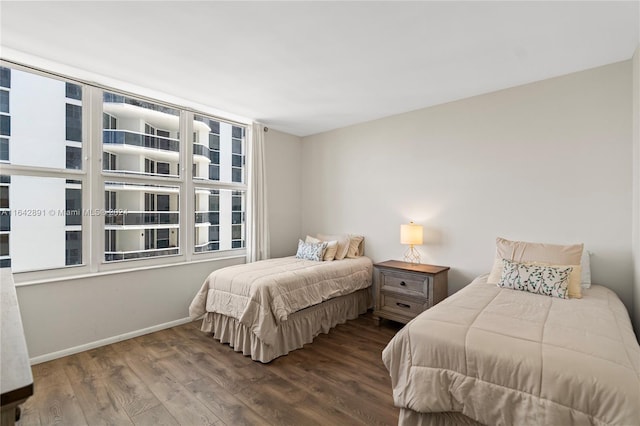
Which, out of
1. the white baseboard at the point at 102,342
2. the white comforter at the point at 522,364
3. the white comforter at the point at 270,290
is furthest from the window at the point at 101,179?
the white comforter at the point at 522,364

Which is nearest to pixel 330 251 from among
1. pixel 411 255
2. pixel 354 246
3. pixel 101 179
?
pixel 354 246

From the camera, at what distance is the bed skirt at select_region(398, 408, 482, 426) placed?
5.33ft

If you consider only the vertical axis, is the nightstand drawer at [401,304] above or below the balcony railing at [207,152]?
below

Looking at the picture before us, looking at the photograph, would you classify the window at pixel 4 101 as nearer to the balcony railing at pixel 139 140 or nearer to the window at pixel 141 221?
the balcony railing at pixel 139 140

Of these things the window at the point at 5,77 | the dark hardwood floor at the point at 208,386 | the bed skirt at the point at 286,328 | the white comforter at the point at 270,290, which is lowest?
the dark hardwood floor at the point at 208,386

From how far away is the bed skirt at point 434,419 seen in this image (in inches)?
63.9

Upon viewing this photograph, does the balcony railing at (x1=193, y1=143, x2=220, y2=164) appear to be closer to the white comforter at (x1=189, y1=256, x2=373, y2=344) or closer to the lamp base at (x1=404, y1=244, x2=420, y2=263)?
the white comforter at (x1=189, y1=256, x2=373, y2=344)

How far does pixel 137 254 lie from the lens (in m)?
3.42

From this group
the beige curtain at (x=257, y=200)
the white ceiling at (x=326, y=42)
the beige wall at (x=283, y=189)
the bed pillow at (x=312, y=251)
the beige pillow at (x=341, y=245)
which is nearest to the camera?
the white ceiling at (x=326, y=42)

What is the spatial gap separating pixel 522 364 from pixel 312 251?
277 centimetres

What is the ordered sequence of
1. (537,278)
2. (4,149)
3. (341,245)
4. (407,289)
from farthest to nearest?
(341,245), (407,289), (4,149), (537,278)

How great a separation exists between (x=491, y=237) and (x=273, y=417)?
106 inches

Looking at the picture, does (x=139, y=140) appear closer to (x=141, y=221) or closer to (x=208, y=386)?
(x=141, y=221)

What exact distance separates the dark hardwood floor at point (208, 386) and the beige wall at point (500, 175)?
152cm
